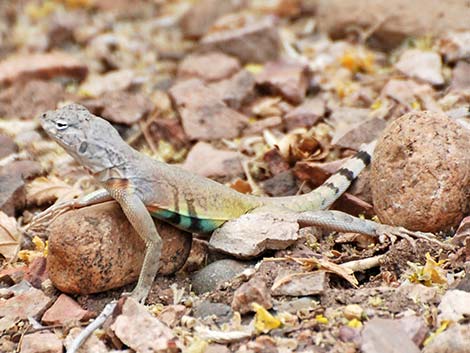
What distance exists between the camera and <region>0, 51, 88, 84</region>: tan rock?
7.41 meters

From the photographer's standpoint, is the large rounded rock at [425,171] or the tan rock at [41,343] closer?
the tan rock at [41,343]

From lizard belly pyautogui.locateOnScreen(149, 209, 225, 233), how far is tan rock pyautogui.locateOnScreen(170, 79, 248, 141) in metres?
1.69

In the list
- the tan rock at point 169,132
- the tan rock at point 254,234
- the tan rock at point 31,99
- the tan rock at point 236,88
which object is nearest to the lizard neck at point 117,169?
the tan rock at point 254,234

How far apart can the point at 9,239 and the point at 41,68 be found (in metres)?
2.82

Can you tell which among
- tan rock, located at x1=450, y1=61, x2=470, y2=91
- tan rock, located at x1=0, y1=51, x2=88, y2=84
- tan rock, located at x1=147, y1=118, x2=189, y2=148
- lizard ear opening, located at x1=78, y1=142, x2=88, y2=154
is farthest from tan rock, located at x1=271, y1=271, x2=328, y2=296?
tan rock, located at x1=0, y1=51, x2=88, y2=84

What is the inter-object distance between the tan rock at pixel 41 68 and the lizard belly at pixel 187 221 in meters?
3.45

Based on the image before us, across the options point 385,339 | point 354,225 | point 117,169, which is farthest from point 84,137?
point 385,339

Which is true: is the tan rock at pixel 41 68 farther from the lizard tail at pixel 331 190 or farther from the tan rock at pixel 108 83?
the lizard tail at pixel 331 190

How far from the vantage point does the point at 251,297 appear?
3836 millimetres

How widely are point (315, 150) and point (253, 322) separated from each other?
2133 mm

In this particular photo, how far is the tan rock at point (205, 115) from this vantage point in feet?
20.5

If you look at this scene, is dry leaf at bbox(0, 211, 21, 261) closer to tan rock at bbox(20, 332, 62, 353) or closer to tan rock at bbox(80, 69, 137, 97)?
tan rock at bbox(20, 332, 62, 353)

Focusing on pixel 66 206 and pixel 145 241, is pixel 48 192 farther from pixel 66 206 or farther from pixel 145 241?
pixel 145 241

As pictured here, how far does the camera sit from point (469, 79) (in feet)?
20.2
